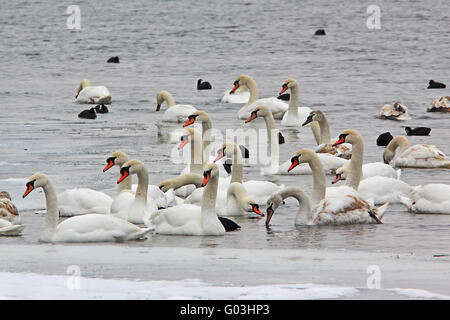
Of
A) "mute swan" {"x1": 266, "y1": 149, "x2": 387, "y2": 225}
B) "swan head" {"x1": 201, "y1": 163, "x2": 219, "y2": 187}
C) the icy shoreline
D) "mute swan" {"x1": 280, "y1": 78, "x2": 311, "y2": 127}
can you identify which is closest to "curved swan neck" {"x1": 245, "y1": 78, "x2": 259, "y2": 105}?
"mute swan" {"x1": 280, "y1": 78, "x2": 311, "y2": 127}

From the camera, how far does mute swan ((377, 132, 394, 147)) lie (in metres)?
17.8

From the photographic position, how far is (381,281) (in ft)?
27.4

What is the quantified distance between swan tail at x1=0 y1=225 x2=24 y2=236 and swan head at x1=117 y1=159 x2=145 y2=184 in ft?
4.68

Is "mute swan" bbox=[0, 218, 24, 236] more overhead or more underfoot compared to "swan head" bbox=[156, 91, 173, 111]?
more underfoot

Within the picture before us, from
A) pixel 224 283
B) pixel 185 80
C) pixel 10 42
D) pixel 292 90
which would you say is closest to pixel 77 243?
pixel 224 283

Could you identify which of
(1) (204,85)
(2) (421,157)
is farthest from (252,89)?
(2) (421,157)

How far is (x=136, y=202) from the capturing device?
11836 millimetres

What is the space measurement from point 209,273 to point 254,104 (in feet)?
43.3

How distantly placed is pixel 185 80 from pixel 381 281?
22.8m

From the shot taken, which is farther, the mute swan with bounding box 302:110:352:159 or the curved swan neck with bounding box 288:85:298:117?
the curved swan neck with bounding box 288:85:298:117

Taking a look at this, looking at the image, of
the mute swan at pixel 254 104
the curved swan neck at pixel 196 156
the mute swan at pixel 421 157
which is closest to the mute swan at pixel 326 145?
the mute swan at pixel 421 157

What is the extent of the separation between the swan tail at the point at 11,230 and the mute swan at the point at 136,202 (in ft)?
4.49

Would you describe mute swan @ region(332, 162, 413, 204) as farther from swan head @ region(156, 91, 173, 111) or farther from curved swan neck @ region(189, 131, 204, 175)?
swan head @ region(156, 91, 173, 111)

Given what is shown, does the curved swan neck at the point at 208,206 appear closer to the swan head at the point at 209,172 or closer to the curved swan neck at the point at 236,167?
the swan head at the point at 209,172
